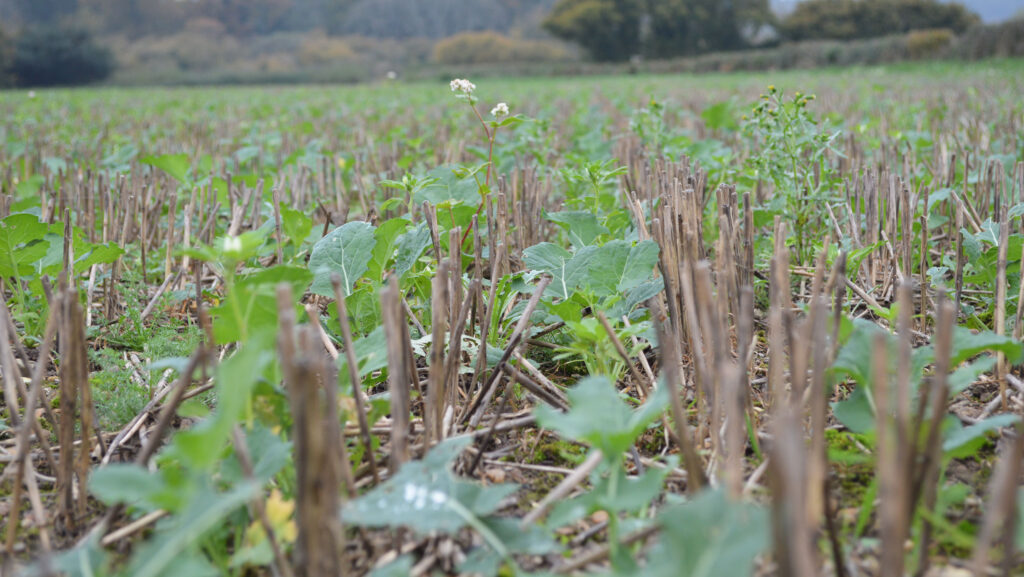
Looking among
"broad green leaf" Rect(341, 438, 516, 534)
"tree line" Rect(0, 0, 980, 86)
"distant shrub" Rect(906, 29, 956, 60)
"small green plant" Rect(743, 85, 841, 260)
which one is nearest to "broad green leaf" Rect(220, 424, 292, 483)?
"broad green leaf" Rect(341, 438, 516, 534)

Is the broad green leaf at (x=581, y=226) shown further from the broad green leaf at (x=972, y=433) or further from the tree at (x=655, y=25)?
the tree at (x=655, y=25)

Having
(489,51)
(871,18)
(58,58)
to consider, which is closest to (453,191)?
(58,58)

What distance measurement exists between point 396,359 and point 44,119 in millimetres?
10141

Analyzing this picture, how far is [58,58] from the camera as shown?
37.2 m

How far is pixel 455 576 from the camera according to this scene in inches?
41.1

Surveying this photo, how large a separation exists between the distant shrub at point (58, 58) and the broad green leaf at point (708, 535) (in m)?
42.9

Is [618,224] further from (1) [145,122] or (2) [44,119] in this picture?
(2) [44,119]

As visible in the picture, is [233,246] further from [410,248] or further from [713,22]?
[713,22]

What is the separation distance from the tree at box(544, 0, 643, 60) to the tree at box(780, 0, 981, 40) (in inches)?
421

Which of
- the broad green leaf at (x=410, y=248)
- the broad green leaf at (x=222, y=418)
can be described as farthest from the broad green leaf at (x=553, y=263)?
the broad green leaf at (x=222, y=418)

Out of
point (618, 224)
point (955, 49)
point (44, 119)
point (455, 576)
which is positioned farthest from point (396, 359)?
point (955, 49)

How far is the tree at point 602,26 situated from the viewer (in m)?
44.3

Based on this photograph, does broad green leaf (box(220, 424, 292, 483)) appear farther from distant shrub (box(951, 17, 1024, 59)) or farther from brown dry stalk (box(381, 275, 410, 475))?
distant shrub (box(951, 17, 1024, 59))

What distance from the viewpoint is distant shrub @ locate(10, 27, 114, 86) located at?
36.2 metres
